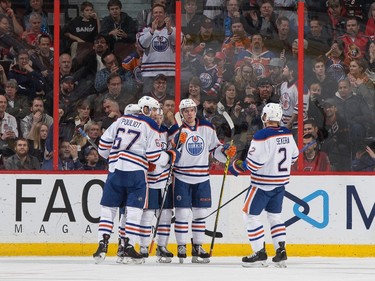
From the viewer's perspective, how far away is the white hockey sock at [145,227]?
1141cm

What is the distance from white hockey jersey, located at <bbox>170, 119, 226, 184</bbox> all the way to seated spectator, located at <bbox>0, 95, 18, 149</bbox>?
5.73 feet

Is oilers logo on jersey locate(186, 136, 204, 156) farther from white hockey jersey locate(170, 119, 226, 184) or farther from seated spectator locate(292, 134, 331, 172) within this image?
seated spectator locate(292, 134, 331, 172)

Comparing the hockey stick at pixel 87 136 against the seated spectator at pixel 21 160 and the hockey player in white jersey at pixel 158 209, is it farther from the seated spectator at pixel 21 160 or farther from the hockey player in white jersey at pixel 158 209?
the hockey player in white jersey at pixel 158 209

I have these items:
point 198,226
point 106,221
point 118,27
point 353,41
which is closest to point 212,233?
point 198,226

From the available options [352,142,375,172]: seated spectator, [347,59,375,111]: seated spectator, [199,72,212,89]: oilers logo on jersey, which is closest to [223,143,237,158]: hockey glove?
[199,72,212,89]: oilers logo on jersey

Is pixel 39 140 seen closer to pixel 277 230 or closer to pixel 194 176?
pixel 194 176

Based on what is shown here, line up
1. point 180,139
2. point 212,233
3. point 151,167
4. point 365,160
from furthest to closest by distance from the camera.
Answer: point 365,160, point 212,233, point 180,139, point 151,167

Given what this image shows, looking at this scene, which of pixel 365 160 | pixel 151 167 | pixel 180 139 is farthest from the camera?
pixel 365 160

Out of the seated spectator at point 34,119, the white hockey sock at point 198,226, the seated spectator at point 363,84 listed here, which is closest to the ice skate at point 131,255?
the white hockey sock at point 198,226

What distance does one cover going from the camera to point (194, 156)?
1148cm

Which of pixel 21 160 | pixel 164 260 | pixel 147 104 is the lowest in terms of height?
pixel 164 260

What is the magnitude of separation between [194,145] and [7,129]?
197 cm

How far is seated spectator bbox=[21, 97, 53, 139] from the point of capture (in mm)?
12523

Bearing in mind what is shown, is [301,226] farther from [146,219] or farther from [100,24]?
[100,24]
